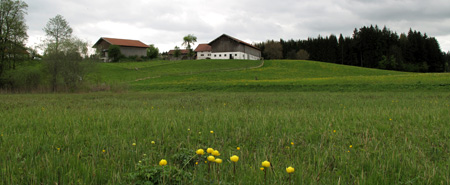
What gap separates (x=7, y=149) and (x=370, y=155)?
471 centimetres

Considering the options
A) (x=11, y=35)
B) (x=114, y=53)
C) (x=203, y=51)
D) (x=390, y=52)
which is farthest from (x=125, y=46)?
(x=390, y=52)

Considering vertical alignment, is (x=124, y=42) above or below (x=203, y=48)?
above

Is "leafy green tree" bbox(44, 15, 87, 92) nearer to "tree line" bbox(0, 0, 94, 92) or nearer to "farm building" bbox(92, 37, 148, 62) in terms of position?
"tree line" bbox(0, 0, 94, 92)

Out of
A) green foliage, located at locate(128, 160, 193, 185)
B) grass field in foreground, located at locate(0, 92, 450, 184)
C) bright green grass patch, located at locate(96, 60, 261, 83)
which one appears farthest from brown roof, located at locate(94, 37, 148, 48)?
green foliage, located at locate(128, 160, 193, 185)

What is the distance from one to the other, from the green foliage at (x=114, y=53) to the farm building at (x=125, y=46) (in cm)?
396

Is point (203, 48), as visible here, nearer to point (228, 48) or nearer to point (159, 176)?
point (228, 48)

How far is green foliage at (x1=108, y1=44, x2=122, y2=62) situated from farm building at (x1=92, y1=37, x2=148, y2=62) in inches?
156

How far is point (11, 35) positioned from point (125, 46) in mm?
64293

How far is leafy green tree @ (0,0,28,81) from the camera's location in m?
31.5

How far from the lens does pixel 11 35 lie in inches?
1256

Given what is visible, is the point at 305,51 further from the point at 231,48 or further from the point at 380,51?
the point at 231,48

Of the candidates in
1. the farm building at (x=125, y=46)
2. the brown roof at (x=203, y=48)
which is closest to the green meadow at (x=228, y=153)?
the farm building at (x=125, y=46)

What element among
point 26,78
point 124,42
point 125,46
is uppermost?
point 124,42

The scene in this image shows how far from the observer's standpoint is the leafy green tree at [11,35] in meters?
31.5
